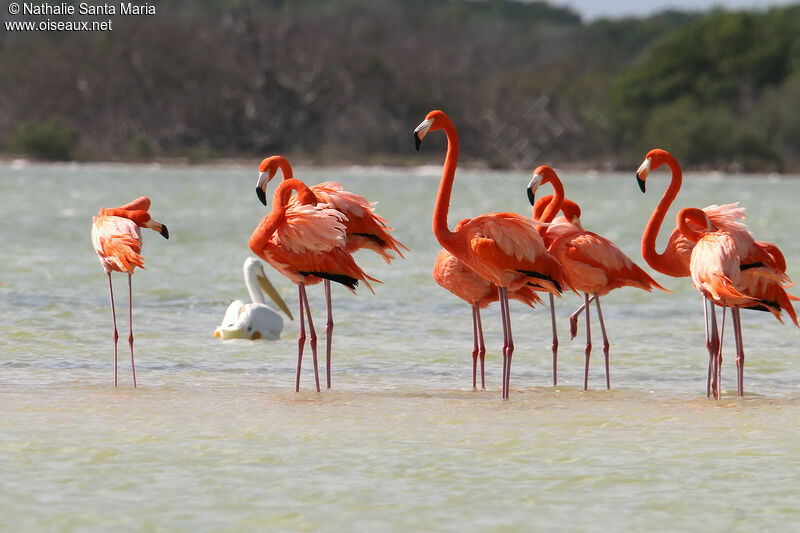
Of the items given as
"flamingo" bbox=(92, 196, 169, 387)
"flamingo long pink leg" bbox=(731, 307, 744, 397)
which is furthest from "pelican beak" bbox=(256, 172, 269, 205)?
"flamingo long pink leg" bbox=(731, 307, 744, 397)

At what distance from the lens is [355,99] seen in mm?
80688

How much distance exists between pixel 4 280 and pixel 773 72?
69.4 metres

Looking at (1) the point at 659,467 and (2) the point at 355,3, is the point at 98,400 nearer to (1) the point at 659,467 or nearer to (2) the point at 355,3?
(1) the point at 659,467

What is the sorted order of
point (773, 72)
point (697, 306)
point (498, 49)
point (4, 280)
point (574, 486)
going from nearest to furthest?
point (574, 486), point (697, 306), point (4, 280), point (773, 72), point (498, 49)

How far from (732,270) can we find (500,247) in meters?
1.21

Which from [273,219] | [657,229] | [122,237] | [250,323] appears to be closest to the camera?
[273,219]

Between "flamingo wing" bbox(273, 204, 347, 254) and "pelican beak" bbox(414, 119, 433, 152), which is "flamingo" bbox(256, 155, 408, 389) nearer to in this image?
"flamingo wing" bbox(273, 204, 347, 254)

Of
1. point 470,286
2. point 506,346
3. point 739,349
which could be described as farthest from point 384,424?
point 739,349

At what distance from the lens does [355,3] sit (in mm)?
145500

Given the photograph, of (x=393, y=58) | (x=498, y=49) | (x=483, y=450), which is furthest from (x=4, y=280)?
(x=498, y=49)

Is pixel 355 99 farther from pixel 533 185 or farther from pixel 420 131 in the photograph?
pixel 420 131

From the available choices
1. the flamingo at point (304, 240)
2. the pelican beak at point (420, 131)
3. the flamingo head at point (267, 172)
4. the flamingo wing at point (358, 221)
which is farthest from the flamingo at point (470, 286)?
the flamingo head at point (267, 172)

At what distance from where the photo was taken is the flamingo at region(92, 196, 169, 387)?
7125mm

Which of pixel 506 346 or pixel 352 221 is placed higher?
pixel 352 221
